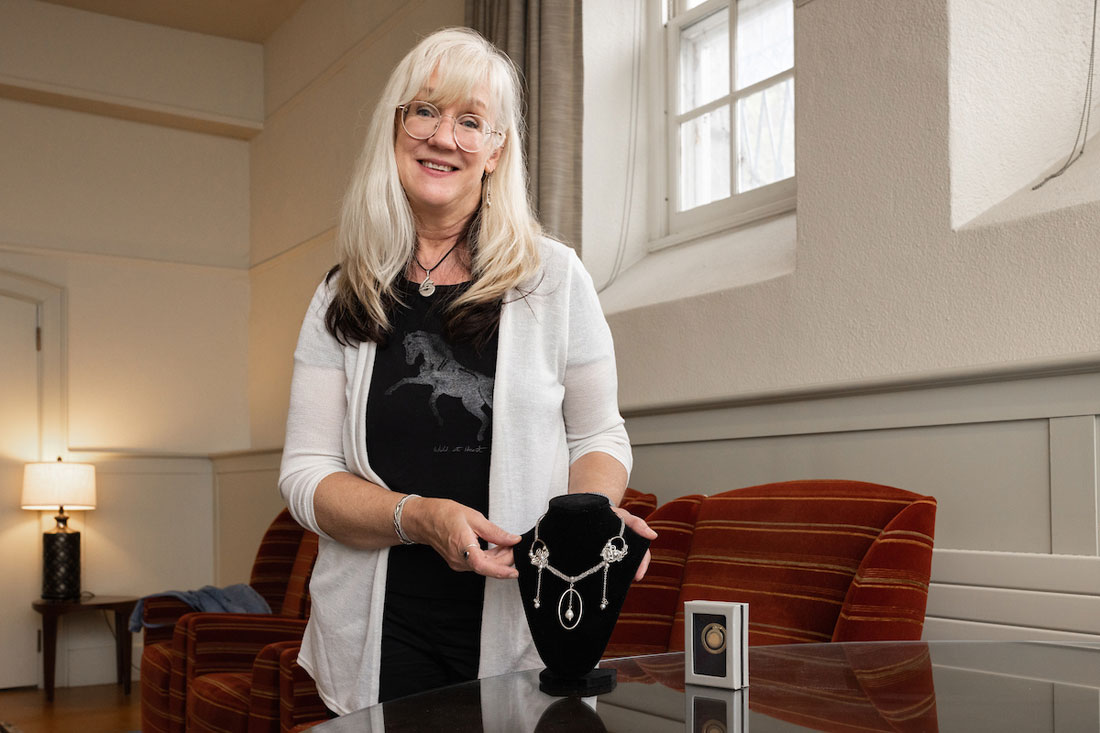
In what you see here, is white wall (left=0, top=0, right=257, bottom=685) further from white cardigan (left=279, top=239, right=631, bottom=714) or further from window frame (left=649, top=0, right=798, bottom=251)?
white cardigan (left=279, top=239, right=631, bottom=714)

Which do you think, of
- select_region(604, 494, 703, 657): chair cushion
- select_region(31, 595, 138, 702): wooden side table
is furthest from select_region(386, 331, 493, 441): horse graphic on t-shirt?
select_region(31, 595, 138, 702): wooden side table

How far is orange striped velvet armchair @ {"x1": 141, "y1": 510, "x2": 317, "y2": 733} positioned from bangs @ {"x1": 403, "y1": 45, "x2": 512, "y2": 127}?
89.3 inches

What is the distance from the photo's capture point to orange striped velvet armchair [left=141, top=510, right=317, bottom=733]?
3582 mm

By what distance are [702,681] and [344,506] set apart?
0.53m

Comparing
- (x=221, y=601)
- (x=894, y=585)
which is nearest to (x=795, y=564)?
(x=894, y=585)

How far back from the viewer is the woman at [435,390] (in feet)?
4.45

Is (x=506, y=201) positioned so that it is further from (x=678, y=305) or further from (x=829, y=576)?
(x=678, y=305)

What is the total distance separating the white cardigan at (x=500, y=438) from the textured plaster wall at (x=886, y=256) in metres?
1.14

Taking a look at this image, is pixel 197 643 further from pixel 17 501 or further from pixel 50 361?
pixel 50 361

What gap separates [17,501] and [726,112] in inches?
187

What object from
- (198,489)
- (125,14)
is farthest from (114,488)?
(125,14)

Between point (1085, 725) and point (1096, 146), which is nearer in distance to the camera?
point (1085, 725)

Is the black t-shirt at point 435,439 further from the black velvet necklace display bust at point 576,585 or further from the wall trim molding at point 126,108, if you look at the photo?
the wall trim molding at point 126,108

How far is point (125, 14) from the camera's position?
646cm
